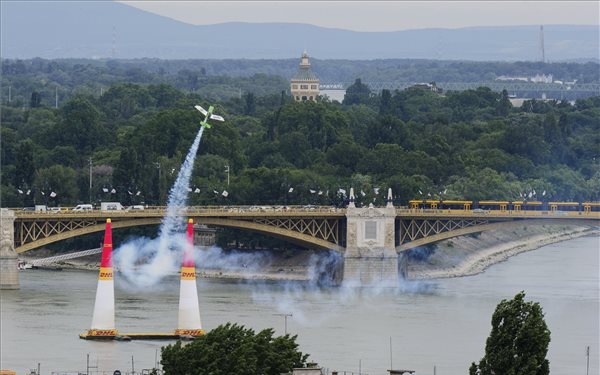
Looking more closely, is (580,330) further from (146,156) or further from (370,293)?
(146,156)

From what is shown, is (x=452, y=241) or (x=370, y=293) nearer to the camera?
(x=370, y=293)

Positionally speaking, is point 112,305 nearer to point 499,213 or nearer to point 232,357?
point 232,357

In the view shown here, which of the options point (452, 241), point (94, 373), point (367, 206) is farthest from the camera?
point (452, 241)

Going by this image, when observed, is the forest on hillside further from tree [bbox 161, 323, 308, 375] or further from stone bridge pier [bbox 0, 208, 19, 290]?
tree [bbox 161, 323, 308, 375]

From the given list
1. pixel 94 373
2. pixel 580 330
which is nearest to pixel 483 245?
pixel 580 330

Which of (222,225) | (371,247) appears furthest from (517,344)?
(371,247)

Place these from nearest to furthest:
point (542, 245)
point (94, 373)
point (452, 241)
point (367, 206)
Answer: point (94, 373), point (367, 206), point (452, 241), point (542, 245)

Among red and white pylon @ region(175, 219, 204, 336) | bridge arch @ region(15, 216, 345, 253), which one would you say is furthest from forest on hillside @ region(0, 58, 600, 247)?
red and white pylon @ region(175, 219, 204, 336)
